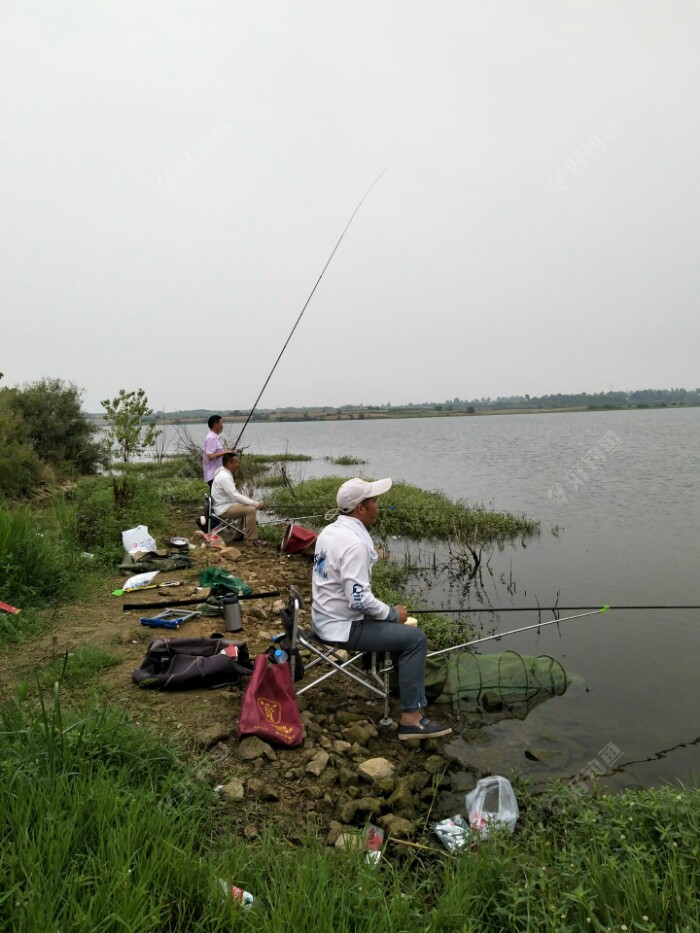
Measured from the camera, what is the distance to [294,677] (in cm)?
415

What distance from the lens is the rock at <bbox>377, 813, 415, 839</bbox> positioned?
3.15 meters

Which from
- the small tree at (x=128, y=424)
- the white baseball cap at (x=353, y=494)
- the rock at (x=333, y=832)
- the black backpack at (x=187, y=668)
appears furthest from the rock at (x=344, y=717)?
the small tree at (x=128, y=424)

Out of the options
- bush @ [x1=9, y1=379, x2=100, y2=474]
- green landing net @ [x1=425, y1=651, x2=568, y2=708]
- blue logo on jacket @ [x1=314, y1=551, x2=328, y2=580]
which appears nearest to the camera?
blue logo on jacket @ [x1=314, y1=551, x2=328, y2=580]

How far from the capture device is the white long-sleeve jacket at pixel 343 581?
3887 mm

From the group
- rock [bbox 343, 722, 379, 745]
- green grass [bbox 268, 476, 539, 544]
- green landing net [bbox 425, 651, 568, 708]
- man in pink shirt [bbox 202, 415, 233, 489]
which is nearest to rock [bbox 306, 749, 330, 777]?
rock [bbox 343, 722, 379, 745]

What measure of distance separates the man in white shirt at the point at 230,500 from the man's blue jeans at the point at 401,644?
4.89m

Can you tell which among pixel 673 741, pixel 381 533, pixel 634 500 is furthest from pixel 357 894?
pixel 634 500

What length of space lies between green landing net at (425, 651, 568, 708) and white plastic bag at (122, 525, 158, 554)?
167 inches

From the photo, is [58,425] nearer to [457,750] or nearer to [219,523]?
[219,523]

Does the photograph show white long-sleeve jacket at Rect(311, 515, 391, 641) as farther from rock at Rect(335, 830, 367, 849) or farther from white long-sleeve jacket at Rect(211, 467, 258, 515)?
white long-sleeve jacket at Rect(211, 467, 258, 515)

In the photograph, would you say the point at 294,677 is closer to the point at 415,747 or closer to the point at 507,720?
the point at 415,747

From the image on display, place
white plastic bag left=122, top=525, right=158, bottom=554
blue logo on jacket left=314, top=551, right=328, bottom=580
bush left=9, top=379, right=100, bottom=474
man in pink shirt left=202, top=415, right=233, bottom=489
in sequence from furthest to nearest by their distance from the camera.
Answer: bush left=9, top=379, right=100, bottom=474
man in pink shirt left=202, top=415, right=233, bottom=489
white plastic bag left=122, top=525, right=158, bottom=554
blue logo on jacket left=314, top=551, right=328, bottom=580

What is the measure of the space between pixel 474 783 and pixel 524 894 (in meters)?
1.70

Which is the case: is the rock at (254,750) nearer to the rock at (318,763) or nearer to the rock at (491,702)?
the rock at (318,763)
